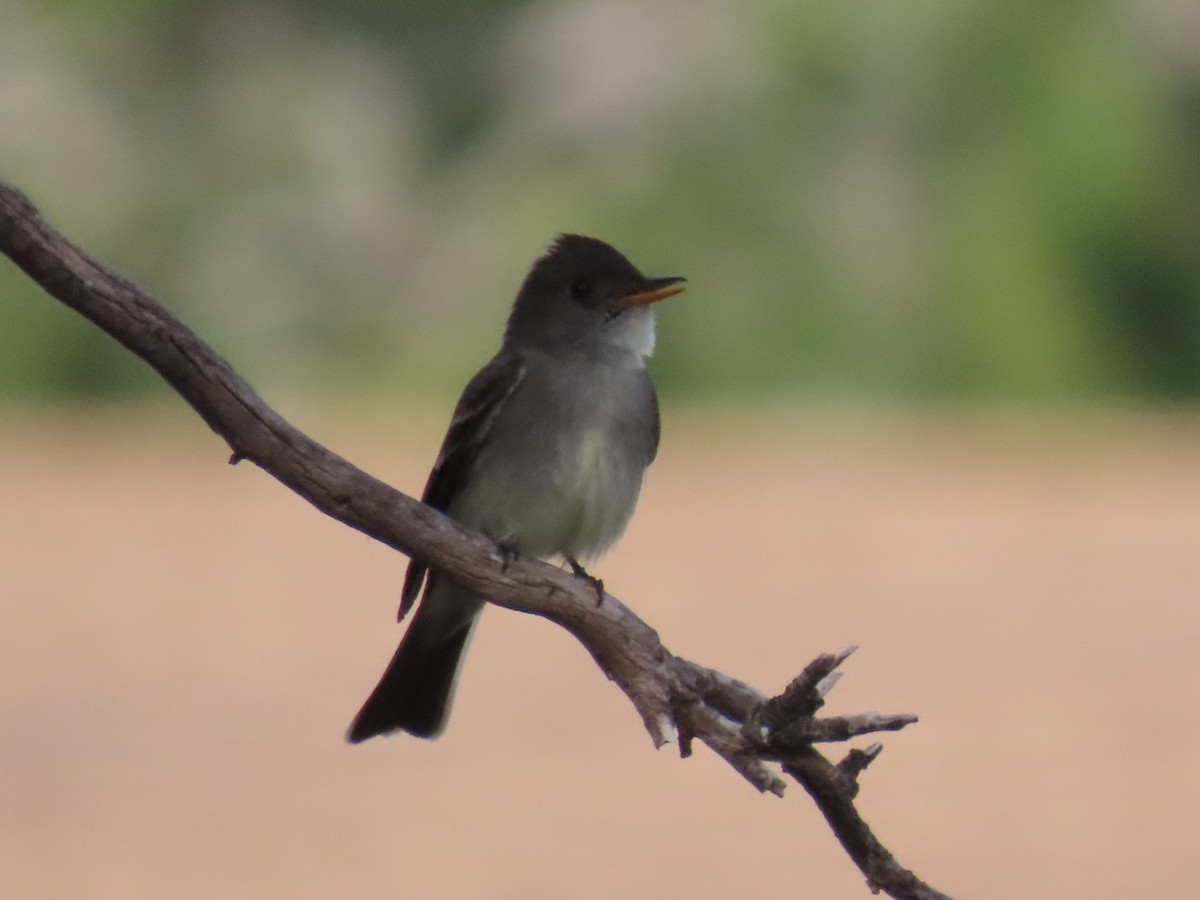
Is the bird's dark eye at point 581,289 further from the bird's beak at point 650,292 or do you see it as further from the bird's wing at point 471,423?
the bird's wing at point 471,423

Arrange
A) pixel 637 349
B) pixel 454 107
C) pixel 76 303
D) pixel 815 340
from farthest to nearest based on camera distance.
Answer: pixel 454 107 < pixel 815 340 < pixel 637 349 < pixel 76 303

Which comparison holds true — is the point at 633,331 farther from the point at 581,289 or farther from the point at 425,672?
the point at 425,672

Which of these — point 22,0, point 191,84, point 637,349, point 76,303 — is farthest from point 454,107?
point 76,303

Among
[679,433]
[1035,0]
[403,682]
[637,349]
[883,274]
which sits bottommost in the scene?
[403,682]

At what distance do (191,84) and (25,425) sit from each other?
11.6ft

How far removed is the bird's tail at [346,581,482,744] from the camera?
471cm

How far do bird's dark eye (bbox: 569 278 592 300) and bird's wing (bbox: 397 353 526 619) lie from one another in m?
0.20

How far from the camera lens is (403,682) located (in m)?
4.77

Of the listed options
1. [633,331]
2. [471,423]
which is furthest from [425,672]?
[633,331]

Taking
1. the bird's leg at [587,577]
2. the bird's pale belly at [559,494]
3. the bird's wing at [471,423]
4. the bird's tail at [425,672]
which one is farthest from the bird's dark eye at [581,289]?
the bird's tail at [425,672]

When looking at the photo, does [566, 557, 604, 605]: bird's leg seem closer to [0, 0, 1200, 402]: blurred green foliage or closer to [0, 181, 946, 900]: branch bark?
[0, 181, 946, 900]: branch bark

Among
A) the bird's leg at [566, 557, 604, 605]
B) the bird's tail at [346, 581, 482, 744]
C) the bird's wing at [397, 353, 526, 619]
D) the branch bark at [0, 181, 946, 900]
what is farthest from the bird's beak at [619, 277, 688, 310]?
the branch bark at [0, 181, 946, 900]

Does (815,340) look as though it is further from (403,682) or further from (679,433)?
(403,682)

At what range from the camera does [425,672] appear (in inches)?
191
